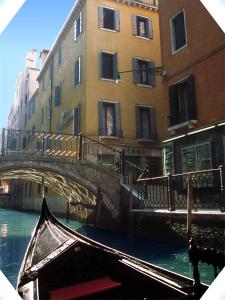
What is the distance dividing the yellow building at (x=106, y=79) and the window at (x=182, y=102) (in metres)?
0.13

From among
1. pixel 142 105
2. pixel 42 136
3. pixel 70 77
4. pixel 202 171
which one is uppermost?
pixel 70 77

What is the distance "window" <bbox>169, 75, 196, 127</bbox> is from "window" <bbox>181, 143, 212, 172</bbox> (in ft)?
0.92

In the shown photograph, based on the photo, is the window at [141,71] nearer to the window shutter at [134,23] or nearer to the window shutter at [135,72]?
the window shutter at [135,72]

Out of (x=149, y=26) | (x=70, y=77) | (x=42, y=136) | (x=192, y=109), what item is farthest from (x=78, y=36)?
(x=192, y=109)

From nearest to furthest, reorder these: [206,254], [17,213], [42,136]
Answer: [206,254]
[42,136]
[17,213]

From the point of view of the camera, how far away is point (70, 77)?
2449 millimetres

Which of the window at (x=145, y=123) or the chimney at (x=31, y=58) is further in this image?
the window at (x=145, y=123)

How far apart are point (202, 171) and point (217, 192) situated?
0.71 ft

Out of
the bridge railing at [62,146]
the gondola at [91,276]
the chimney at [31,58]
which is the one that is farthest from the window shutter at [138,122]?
the gondola at [91,276]

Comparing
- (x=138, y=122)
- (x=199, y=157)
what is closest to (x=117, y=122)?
(x=138, y=122)

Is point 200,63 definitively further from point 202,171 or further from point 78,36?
point 78,36

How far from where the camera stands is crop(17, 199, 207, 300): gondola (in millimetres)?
1452

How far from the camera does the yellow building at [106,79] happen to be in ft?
7.82

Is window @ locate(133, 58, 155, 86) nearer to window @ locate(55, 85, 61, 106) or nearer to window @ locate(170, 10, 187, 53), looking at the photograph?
window @ locate(170, 10, 187, 53)
